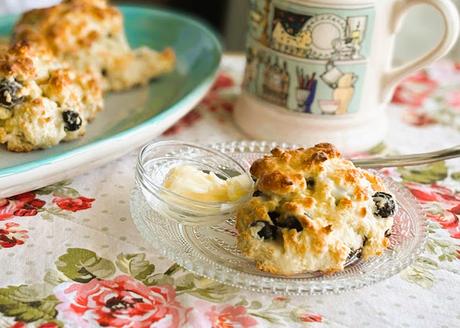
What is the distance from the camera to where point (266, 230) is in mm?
695

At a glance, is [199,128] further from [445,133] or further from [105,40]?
[445,133]

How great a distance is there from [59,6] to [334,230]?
2.04ft

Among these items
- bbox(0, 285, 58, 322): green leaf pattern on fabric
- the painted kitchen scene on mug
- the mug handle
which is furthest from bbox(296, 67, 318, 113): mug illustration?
bbox(0, 285, 58, 322): green leaf pattern on fabric

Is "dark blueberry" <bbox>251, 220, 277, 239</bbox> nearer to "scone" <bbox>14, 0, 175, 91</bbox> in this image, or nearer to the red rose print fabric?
the red rose print fabric

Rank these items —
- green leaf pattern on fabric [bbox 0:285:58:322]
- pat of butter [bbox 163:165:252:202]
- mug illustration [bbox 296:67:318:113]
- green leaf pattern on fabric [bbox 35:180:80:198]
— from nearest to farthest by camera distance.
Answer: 1. green leaf pattern on fabric [bbox 0:285:58:322]
2. pat of butter [bbox 163:165:252:202]
3. green leaf pattern on fabric [bbox 35:180:80:198]
4. mug illustration [bbox 296:67:318:113]

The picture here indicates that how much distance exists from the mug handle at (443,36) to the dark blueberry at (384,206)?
313 millimetres

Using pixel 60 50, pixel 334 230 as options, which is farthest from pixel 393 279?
pixel 60 50

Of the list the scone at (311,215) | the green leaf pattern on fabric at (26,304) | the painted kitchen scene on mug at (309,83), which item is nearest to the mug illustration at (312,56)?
the painted kitchen scene on mug at (309,83)

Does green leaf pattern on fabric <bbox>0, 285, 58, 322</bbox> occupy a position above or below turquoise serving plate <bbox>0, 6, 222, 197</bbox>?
below

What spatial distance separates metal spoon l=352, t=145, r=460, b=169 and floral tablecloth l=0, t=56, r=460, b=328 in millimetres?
55

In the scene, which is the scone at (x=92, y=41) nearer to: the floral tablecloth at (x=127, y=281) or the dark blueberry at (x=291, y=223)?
the floral tablecloth at (x=127, y=281)

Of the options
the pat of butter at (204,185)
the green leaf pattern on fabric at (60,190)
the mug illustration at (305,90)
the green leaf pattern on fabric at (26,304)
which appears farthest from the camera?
the mug illustration at (305,90)

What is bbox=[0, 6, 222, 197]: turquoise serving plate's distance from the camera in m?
0.82

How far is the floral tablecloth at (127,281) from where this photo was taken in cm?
67
